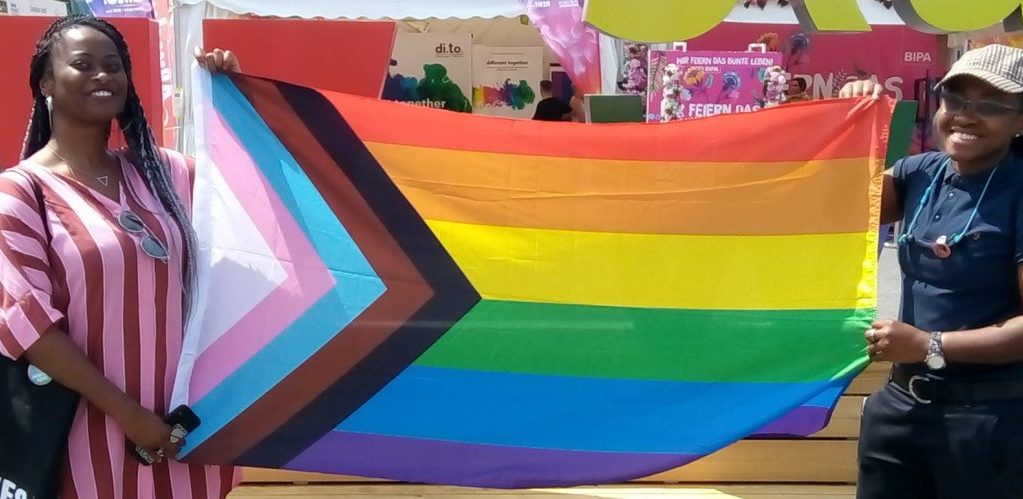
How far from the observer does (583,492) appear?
11.4ft

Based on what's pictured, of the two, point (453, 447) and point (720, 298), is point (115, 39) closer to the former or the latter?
point (453, 447)

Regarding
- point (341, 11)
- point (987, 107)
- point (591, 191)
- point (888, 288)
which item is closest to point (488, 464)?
point (591, 191)

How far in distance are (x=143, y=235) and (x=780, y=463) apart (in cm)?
246

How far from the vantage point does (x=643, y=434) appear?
2393 mm

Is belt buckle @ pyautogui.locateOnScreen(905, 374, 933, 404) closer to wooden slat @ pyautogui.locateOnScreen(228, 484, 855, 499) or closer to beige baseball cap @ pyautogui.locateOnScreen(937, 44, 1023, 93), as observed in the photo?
beige baseball cap @ pyautogui.locateOnScreen(937, 44, 1023, 93)

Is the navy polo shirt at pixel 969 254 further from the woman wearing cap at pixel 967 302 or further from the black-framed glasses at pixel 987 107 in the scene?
the black-framed glasses at pixel 987 107

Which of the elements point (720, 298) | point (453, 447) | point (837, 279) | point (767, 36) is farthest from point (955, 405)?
point (767, 36)

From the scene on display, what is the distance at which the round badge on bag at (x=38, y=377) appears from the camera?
74.0 inches

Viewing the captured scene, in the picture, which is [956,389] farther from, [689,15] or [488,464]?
[689,15]

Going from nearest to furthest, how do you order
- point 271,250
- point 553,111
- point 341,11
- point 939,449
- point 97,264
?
point 97,264 → point 939,449 → point 271,250 → point 341,11 → point 553,111

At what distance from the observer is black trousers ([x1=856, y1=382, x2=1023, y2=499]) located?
2029 millimetres

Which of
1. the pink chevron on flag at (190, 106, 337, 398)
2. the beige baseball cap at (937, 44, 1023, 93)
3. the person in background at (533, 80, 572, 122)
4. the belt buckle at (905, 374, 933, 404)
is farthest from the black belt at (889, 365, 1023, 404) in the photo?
the person in background at (533, 80, 572, 122)

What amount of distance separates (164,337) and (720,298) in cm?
139

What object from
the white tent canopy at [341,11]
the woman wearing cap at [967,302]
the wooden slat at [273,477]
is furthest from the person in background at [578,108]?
the woman wearing cap at [967,302]
